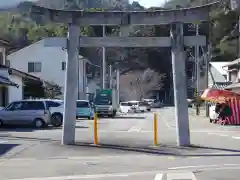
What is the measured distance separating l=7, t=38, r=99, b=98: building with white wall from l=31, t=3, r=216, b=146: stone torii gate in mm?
51918

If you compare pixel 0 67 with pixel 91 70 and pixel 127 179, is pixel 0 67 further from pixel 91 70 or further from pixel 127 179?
pixel 91 70

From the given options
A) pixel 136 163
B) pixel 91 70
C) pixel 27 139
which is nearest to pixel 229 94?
pixel 27 139

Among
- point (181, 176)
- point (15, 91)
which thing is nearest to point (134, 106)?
point (15, 91)

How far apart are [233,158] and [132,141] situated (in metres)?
7.11

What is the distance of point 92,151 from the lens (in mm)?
19203

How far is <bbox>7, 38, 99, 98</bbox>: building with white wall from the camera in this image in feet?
239

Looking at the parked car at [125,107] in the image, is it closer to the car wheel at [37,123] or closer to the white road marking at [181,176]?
the car wheel at [37,123]

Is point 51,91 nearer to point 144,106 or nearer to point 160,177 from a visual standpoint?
point 144,106

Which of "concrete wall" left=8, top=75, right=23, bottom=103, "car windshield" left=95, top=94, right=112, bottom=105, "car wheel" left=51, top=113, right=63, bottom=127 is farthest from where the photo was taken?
"car windshield" left=95, top=94, right=112, bottom=105

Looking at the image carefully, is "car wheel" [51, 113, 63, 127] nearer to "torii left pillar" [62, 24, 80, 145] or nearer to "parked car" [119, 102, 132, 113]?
"torii left pillar" [62, 24, 80, 145]

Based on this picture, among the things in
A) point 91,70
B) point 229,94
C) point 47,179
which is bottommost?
point 47,179

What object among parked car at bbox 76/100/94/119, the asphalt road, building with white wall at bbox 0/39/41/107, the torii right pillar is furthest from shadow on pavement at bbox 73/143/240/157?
parked car at bbox 76/100/94/119

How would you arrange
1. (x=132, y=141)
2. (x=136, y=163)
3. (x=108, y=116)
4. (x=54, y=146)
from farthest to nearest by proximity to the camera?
(x=108, y=116) → (x=132, y=141) → (x=54, y=146) → (x=136, y=163)

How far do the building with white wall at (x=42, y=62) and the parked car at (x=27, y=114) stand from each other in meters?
39.0
